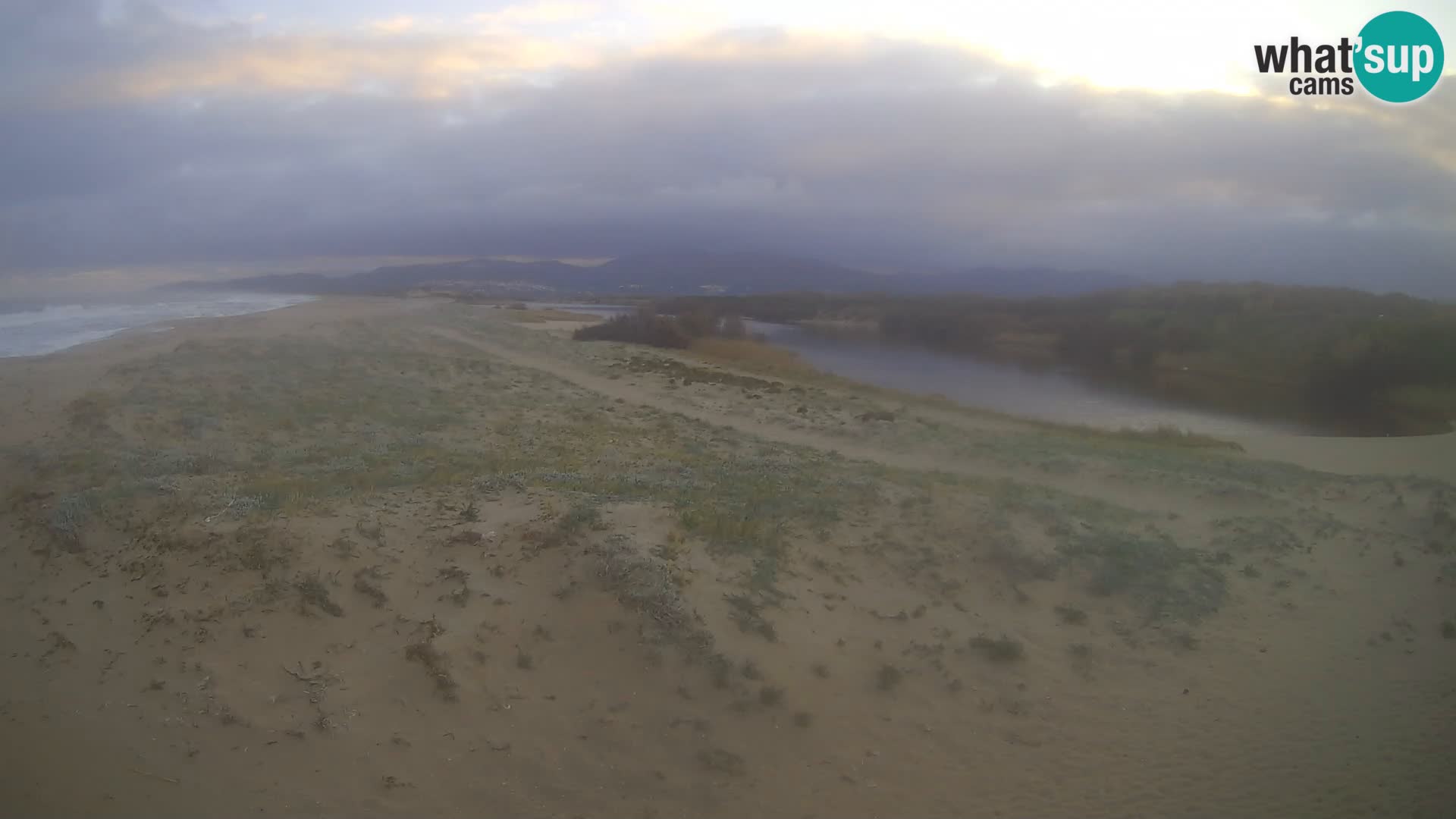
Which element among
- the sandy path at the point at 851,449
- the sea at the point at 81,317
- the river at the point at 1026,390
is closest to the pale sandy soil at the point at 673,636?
the sandy path at the point at 851,449

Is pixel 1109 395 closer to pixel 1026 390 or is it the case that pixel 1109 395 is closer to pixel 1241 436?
pixel 1026 390

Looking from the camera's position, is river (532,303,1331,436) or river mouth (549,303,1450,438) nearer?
river mouth (549,303,1450,438)

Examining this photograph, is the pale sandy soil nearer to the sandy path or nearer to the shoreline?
the sandy path

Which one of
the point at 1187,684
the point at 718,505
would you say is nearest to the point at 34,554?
the point at 718,505

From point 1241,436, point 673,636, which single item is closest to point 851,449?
point 673,636

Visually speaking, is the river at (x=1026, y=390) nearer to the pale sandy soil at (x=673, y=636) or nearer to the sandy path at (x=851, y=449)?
the sandy path at (x=851, y=449)

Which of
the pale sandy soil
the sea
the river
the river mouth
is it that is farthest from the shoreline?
the pale sandy soil

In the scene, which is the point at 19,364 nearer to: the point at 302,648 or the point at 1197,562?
the point at 302,648
